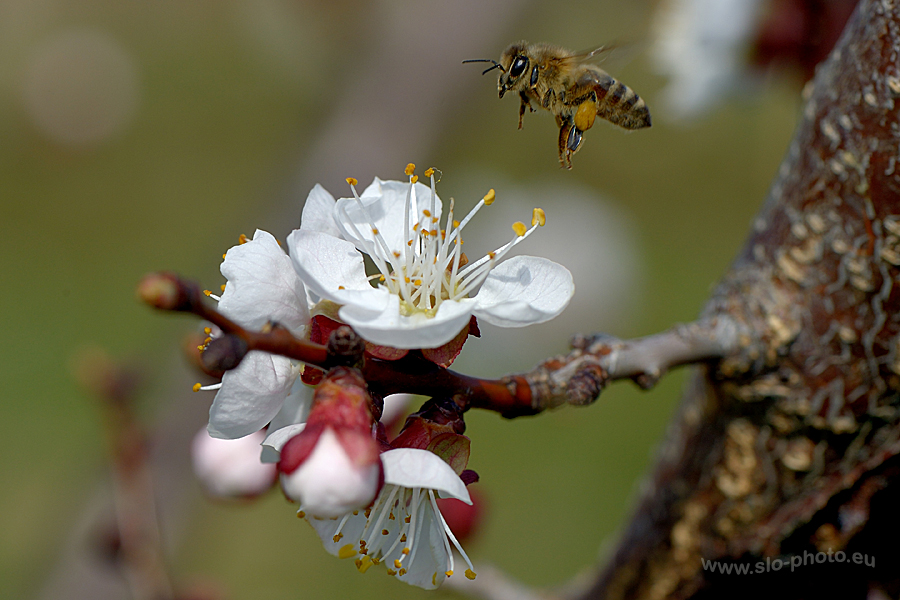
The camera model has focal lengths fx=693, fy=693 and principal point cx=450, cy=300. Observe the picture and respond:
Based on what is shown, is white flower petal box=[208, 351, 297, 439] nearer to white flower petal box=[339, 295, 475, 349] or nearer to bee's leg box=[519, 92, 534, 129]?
white flower petal box=[339, 295, 475, 349]

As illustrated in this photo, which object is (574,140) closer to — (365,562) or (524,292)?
(524,292)

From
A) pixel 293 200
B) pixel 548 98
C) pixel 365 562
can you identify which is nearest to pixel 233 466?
pixel 365 562

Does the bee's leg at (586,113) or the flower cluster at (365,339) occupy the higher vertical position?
the bee's leg at (586,113)

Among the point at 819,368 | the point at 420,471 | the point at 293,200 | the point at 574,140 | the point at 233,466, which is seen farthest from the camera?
the point at 293,200

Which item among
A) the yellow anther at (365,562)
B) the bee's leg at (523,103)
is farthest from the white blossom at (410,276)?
the bee's leg at (523,103)

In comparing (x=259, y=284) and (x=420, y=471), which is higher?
(x=259, y=284)

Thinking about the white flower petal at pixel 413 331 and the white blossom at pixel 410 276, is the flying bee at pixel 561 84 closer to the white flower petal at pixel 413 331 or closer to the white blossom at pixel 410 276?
the white blossom at pixel 410 276

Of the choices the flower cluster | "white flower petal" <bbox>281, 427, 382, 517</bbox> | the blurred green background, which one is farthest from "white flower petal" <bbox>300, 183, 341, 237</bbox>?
the blurred green background
